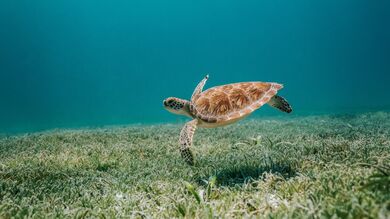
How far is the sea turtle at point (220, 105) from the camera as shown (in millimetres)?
5555

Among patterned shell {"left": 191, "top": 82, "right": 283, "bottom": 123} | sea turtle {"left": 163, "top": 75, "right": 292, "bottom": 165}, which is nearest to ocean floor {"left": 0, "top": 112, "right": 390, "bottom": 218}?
sea turtle {"left": 163, "top": 75, "right": 292, "bottom": 165}

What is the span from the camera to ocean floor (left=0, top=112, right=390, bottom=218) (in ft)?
10.9

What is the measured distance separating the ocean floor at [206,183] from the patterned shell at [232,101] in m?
1.00

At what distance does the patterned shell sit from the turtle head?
0.15 meters

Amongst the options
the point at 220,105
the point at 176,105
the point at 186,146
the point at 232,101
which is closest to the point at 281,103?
the point at 232,101

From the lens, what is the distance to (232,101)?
5840mm

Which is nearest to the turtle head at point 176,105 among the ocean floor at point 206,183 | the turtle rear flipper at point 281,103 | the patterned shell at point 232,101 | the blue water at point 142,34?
the patterned shell at point 232,101

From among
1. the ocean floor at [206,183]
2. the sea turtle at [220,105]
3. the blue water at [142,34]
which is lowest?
the ocean floor at [206,183]

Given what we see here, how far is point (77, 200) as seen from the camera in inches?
182

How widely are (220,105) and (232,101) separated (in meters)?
0.23

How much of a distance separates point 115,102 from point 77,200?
653 feet

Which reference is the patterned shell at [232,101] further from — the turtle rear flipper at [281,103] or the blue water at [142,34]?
the blue water at [142,34]

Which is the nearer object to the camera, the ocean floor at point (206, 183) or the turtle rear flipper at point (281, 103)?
the ocean floor at point (206, 183)

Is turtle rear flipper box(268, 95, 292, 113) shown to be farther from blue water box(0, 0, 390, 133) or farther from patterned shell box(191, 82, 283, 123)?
blue water box(0, 0, 390, 133)
